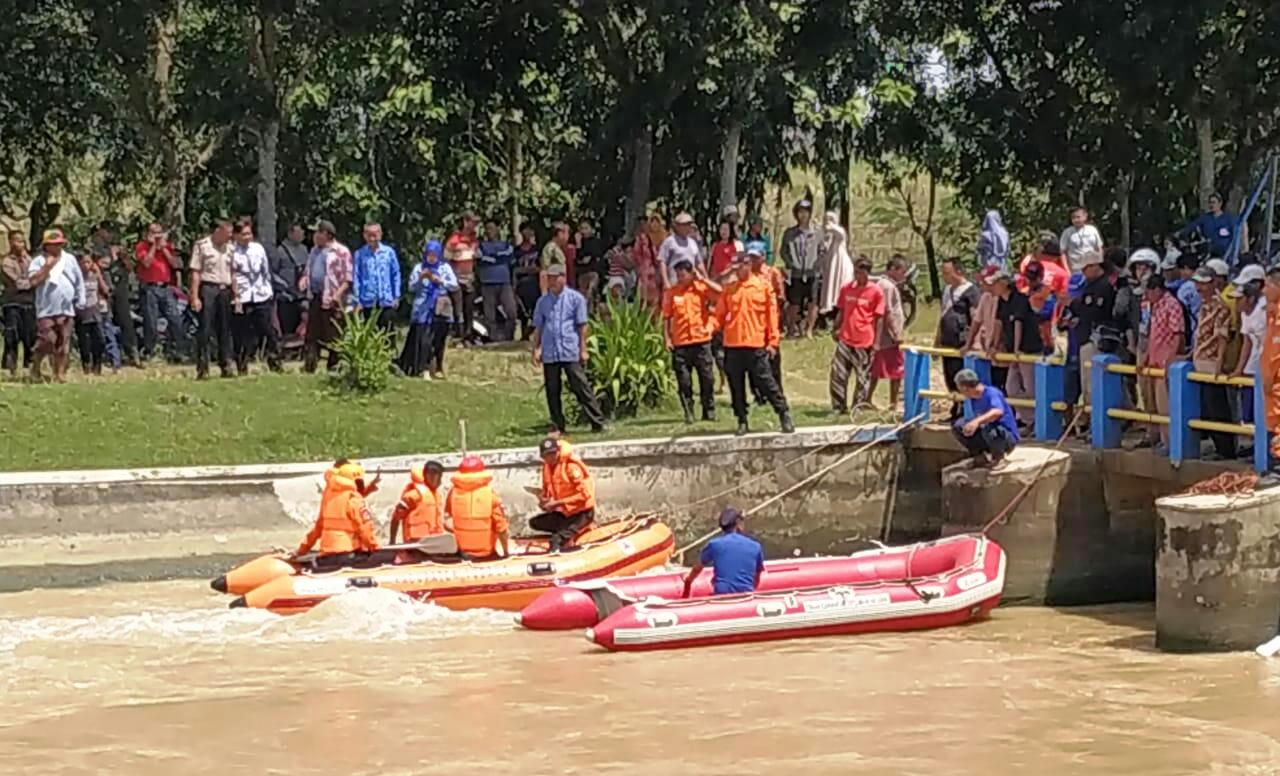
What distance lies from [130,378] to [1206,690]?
13353 mm

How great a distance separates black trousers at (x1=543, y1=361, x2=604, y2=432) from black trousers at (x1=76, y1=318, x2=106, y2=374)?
225 inches

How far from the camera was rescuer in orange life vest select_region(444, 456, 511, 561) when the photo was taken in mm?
16953

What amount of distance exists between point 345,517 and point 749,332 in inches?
196

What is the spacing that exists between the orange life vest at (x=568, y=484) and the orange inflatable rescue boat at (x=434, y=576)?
0.42 m

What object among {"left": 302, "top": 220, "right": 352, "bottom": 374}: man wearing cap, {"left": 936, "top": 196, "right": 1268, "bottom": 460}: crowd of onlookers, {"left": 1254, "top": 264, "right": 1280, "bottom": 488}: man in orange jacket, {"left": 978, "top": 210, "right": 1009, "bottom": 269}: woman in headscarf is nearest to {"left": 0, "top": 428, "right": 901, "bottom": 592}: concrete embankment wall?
{"left": 936, "top": 196, "right": 1268, "bottom": 460}: crowd of onlookers

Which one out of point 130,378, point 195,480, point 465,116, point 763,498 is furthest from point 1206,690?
point 465,116

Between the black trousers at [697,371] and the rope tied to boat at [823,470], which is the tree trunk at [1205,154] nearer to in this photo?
the rope tied to boat at [823,470]

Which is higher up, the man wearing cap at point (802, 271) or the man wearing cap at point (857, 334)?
the man wearing cap at point (802, 271)

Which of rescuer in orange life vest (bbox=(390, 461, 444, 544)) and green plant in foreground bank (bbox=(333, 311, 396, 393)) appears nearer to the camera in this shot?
rescuer in orange life vest (bbox=(390, 461, 444, 544))

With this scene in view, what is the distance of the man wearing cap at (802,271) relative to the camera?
2602 centimetres

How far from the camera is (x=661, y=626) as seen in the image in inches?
603

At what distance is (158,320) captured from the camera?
80.6 ft

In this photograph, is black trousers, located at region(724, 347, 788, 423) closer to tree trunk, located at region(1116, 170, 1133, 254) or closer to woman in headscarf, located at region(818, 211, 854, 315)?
woman in headscarf, located at region(818, 211, 854, 315)

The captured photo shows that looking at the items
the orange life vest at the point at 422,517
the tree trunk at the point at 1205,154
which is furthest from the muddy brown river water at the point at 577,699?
the tree trunk at the point at 1205,154
